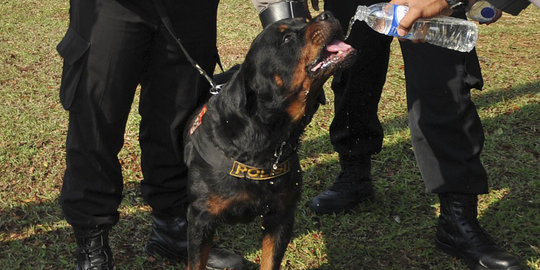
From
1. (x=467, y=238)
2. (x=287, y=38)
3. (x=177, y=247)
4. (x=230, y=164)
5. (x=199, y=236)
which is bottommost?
(x=467, y=238)

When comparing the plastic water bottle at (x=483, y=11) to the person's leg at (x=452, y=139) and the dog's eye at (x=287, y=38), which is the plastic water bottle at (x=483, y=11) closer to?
the person's leg at (x=452, y=139)

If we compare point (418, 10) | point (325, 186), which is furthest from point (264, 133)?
point (325, 186)

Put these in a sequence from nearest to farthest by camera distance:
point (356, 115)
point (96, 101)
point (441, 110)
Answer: point (96, 101) → point (441, 110) → point (356, 115)

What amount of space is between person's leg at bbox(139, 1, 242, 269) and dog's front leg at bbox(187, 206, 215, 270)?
1.37ft

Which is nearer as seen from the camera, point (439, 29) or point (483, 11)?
point (483, 11)

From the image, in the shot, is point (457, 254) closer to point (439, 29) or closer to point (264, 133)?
point (439, 29)

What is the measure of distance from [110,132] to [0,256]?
50.0 inches

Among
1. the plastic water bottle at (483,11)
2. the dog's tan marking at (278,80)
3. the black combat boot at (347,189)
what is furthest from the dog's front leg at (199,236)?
the plastic water bottle at (483,11)

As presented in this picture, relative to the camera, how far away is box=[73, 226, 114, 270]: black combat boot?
3.18 meters

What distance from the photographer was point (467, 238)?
344 centimetres

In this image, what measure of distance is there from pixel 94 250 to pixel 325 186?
1.86 meters

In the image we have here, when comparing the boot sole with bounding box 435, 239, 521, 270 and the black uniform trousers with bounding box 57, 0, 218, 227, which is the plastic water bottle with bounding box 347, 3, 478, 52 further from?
Result: the boot sole with bounding box 435, 239, 521, 270

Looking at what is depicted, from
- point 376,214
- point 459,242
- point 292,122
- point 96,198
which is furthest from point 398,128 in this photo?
point 96,198

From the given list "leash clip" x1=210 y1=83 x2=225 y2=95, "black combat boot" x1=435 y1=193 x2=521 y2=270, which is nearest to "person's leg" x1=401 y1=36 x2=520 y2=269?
"black combat boot" x1=435 y1=193 x2=521 y2=270
